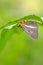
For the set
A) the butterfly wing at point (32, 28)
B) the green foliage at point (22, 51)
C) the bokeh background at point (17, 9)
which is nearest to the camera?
the butterfly wing at point (32, 28)

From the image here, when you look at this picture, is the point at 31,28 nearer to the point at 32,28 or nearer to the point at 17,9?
the point at 32,28

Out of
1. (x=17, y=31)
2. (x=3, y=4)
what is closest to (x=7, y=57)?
(x=3, y=4)

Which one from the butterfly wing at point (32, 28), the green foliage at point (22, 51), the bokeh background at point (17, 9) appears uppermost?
the bokeh background at point (17, 9)

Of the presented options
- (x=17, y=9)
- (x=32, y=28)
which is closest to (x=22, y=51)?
(x=17, y=9)

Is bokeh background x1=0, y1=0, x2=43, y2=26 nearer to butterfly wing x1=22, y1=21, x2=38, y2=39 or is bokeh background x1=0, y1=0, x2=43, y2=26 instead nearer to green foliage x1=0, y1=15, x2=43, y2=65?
green foliage x1=0, y1=15, x2=43, y2=65

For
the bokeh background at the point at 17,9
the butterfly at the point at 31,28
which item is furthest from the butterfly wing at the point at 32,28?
the bokeh background at the point at 17,9

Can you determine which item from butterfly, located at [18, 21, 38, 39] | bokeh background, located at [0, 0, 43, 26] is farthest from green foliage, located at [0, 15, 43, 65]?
butterfly, located at [18, 21, 38, 39]

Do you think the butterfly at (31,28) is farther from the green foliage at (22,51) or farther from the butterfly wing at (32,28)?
the green foliage at (22,51)

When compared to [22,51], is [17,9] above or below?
above
